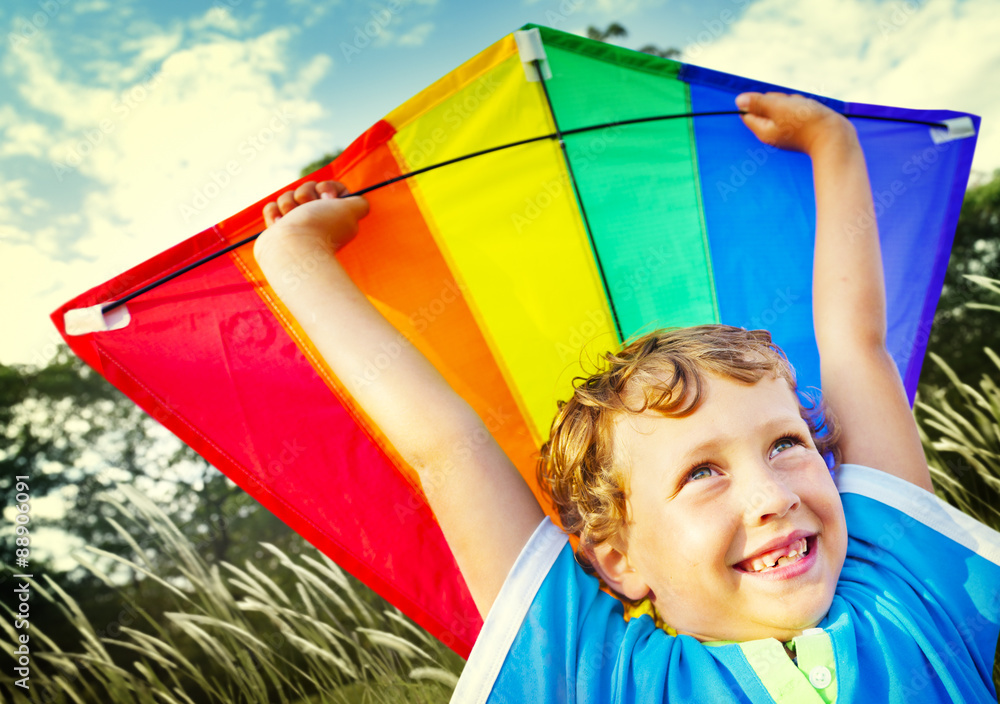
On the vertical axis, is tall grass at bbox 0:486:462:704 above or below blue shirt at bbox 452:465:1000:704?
below

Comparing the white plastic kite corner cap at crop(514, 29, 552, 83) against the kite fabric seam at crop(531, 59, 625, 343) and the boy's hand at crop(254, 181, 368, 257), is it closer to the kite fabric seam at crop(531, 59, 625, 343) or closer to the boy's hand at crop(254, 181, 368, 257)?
the kite fabric seam at crop(531, 59, 625, 343)

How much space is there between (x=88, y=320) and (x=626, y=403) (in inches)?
55.9

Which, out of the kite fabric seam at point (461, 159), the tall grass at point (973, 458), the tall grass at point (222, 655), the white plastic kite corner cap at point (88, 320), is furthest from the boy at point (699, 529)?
the tall grass at point (973, 458)

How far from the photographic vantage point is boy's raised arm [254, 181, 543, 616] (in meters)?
1.32

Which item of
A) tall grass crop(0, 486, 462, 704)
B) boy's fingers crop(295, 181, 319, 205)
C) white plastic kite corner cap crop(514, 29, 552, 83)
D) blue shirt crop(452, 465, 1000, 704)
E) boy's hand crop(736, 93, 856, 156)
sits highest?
boy's hand crop(736, 93, 856, 156)

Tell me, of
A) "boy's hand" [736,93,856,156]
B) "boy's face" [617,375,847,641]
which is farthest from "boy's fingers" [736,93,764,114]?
"boy's face" [617,375,847,641]

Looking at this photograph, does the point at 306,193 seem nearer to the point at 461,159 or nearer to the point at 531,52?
the point at 461,159

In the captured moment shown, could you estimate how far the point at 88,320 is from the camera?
156cm

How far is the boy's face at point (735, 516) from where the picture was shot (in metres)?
1.18

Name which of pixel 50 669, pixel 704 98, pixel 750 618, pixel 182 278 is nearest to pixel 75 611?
pixel 50 669

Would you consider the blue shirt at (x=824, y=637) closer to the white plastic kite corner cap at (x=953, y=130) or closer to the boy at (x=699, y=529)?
the boy at (x=699, y=529)

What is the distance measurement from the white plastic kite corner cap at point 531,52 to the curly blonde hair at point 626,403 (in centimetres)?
87

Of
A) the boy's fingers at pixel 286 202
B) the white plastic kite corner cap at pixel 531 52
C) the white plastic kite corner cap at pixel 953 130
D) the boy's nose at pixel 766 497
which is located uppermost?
the white plastic kite corner cap at pixel 953 130

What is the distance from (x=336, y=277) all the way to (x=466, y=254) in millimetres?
471
